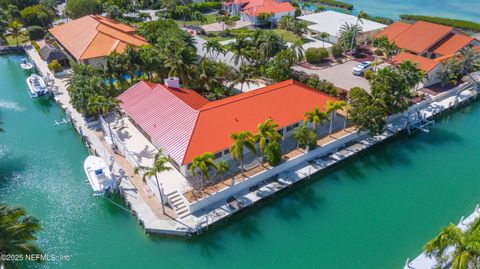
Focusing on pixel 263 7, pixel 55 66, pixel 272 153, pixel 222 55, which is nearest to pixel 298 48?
pixel 222 55

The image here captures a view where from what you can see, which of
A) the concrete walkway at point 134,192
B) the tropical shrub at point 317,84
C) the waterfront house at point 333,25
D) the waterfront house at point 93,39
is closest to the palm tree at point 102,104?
the concrete walkway at point 134,192

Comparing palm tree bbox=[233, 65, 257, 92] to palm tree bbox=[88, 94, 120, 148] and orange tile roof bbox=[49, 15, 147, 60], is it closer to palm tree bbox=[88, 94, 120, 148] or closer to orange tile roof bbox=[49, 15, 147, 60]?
palm tree bbox=[88, 94, 120, 148]

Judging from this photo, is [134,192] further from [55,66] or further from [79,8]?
[79,8]

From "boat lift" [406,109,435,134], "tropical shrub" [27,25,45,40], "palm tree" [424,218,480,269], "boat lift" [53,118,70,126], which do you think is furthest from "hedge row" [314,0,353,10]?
"palm tree" [424,218,480,269]

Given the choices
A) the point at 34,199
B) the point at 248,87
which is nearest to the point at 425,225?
the point at 248,87

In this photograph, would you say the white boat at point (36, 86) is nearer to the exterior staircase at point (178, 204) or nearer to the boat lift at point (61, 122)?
the boat lift at point (61, 122)

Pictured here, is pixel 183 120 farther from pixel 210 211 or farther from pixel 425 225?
pixel 425 225
